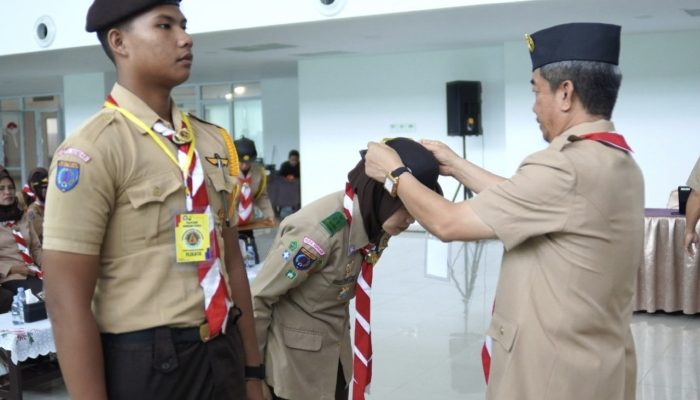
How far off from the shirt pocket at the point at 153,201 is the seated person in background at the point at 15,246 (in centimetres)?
416

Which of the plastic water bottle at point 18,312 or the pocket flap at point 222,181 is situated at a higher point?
the pocket flap at point 222,181

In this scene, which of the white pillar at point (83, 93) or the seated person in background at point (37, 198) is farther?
the white pillar at point (83, 93)

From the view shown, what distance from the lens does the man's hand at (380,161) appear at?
6.02ft

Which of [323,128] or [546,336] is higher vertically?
[323,128]

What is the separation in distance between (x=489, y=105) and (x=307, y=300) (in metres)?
10.7

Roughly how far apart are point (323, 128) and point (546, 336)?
1222 centimetres

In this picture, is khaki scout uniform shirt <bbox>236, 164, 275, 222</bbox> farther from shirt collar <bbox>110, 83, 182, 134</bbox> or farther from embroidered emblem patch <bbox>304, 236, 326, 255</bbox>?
shirt collar <bbox>110, 83, 182, 134</bbox>

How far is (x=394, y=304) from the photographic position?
679cm

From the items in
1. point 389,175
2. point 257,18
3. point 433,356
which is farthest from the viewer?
point 257,18

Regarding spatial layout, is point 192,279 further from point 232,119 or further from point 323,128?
point 232,119

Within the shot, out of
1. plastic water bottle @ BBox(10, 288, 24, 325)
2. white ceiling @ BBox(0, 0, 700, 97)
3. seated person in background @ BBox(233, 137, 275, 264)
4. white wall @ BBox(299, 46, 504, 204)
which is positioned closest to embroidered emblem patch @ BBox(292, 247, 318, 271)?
plastic water bottle @ BBox(10, 288, 24, 325)

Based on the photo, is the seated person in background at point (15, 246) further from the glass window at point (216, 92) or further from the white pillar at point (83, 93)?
the glass window at point (216, 92)

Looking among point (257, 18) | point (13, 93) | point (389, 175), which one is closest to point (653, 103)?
point (257, 18)

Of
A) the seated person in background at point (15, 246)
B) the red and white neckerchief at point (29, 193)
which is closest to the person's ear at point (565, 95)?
the seated person in background at point (15, 246)
